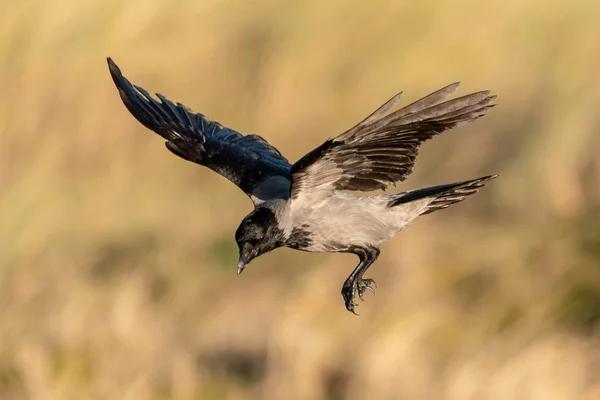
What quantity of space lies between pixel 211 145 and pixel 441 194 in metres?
1.04

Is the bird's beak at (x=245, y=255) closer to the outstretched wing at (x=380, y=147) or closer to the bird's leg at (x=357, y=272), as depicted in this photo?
the outstretched wing at (x=380, y=147)

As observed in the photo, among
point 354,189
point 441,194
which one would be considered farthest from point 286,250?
point 354,189

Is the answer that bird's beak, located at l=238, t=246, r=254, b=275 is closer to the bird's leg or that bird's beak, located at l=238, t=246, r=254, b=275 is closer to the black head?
A: the black head

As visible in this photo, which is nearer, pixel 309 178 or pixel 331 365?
pixel 309 178

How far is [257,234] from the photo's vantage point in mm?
4438

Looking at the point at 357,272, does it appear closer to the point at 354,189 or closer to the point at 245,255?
the point at 354,189

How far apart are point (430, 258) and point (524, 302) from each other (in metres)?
0.54

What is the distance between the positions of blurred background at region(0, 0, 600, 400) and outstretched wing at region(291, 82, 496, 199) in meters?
2.47

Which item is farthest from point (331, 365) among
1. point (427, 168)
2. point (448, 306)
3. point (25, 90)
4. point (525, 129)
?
point (25, 90)

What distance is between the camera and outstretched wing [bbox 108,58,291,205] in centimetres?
511

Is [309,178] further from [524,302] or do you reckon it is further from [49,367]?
[49,367]

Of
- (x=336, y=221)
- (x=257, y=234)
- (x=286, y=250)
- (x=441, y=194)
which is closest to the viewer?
(x=257, y=234)

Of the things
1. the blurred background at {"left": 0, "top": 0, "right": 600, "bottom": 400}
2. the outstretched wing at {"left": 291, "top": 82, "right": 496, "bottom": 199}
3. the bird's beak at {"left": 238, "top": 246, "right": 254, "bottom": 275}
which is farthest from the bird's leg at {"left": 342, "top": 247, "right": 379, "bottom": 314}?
the blurred background at {"left": 0, "top": 0, "right": 600, "bottom": 400}

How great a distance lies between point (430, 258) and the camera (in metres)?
7.16
